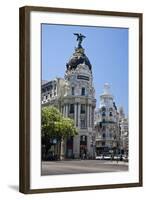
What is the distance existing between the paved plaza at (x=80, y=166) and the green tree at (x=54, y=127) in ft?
0.24

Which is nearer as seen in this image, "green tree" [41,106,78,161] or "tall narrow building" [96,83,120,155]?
"green tree" [41,106,78,161]

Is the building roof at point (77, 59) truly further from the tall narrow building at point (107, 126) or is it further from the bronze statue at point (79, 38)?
the tall narrow building at point (107, 126)

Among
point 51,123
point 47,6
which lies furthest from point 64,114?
point 47,6

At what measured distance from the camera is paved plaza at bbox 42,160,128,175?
3.10 meters

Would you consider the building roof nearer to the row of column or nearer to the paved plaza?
the row of column

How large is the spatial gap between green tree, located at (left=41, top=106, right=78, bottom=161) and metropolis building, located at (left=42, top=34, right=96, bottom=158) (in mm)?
24

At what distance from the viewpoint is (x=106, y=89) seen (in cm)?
322

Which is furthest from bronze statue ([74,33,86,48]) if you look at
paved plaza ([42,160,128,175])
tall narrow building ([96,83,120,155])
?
paved plaza ([42,160,128,175])

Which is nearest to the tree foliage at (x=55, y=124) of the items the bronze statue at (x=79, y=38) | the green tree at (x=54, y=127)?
the green tree at (x=54, y=127)

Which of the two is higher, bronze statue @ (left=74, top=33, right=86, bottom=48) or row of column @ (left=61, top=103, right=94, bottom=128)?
bronze statue @ (left=74, top=33, right=86, bottom=48)
